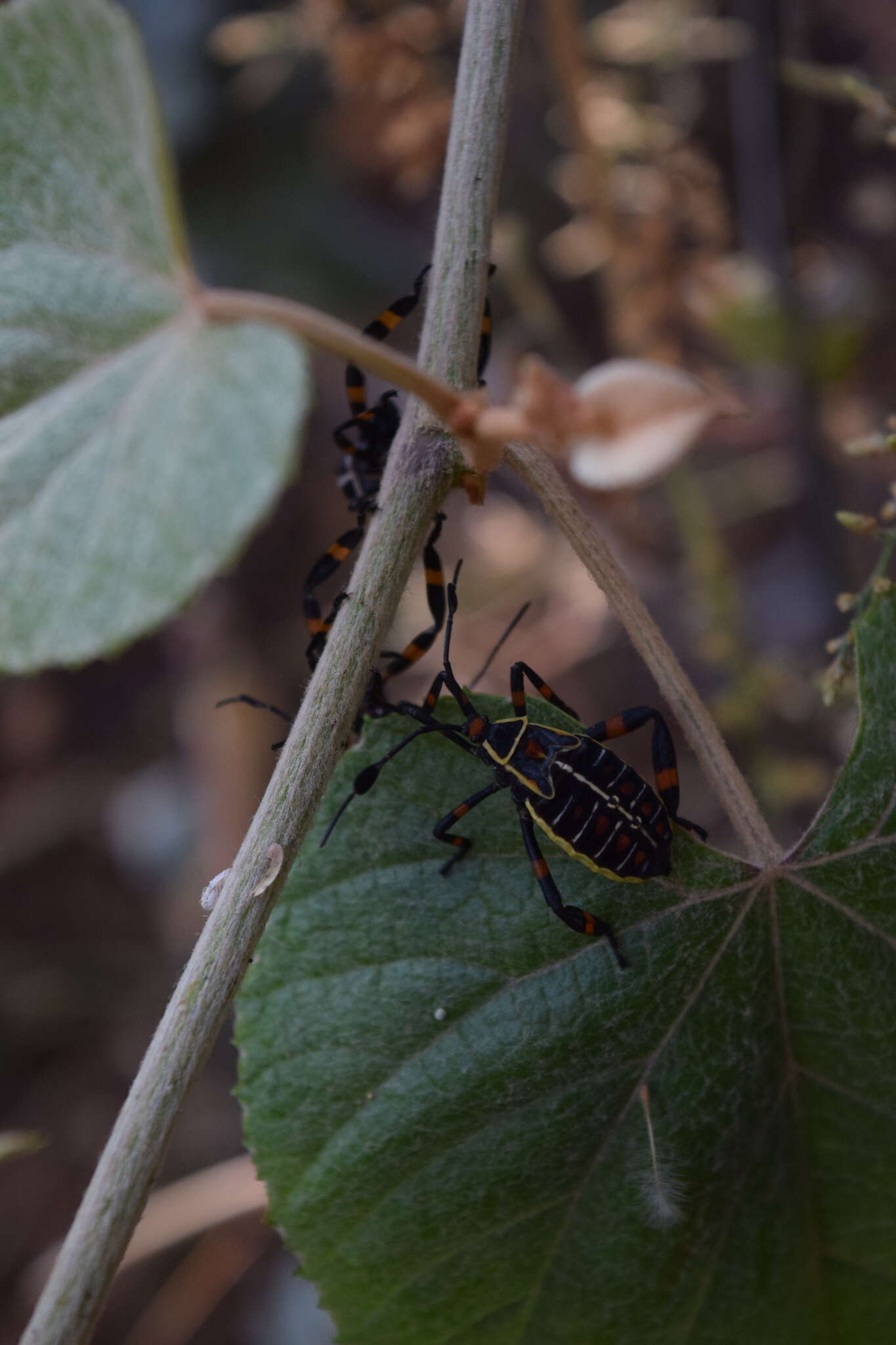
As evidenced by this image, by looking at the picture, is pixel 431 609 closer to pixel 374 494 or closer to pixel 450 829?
pixel 374 494

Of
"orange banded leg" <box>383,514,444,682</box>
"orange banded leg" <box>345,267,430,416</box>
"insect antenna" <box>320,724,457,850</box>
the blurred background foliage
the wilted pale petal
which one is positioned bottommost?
the wilted pale petal

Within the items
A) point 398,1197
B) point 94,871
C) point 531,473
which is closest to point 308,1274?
point 398,1197

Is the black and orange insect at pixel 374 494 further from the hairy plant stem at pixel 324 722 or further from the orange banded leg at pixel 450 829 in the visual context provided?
the hairy plant stem at pixel 324 722

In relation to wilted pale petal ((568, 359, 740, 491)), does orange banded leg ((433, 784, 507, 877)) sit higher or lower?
higher

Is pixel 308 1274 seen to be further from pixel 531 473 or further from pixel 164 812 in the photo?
pixel 164 812

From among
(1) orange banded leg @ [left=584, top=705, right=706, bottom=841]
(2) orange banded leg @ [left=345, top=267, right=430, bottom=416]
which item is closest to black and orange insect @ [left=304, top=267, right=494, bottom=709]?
(2) orange banded leg @ [left=345, top=267, right=430, bottom=416]

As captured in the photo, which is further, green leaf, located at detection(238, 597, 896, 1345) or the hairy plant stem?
green leaf, located at detection(238, 597, 896, 1345)

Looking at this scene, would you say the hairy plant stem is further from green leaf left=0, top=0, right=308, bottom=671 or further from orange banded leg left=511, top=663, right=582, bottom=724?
orange banded leg left=511, top=663, right=582, bottom=724

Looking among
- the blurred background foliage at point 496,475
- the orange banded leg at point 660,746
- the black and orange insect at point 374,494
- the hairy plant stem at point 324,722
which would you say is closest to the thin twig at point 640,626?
the hairy plant stem at point 324,722
